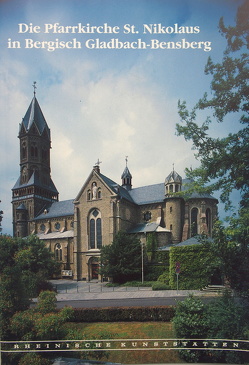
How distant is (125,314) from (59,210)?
107ft

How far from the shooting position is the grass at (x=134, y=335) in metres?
7.99

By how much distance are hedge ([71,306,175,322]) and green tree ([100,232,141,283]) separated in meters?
14.5

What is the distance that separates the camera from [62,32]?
8.34 metres

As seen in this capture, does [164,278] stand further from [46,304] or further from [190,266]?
[46,304]

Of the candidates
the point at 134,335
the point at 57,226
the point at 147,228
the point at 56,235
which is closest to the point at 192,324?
the point at 134,335

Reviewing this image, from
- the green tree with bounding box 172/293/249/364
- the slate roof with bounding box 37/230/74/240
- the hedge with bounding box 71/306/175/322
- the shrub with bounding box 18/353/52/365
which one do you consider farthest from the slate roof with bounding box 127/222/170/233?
the shrub with bounding box 18/353/52/365

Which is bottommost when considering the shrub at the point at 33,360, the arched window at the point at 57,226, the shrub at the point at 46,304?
the shrub at the point at 33,360

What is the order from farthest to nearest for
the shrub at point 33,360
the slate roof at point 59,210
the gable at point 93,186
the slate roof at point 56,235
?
the slate roof at point 59,210, the slate roof at point 56,235, the gable at point 93,186, the shrub at point 33,360

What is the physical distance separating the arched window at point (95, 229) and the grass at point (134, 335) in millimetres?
20881

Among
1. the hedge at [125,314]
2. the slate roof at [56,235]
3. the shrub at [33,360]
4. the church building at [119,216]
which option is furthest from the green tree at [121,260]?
the shrub at [33,360]

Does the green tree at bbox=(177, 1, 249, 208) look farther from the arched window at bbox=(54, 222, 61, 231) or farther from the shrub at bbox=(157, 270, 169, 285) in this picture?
the arched window at bbox=(54, 222, 61, 231)

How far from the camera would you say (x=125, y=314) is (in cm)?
1195

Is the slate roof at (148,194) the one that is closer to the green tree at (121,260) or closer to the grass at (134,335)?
the green tree at (121,260)

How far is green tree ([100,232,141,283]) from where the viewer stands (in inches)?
1057
